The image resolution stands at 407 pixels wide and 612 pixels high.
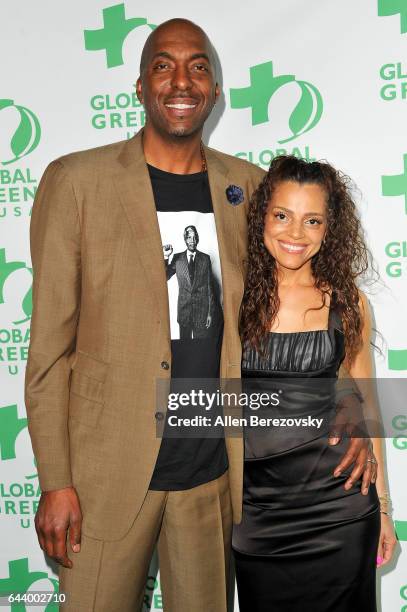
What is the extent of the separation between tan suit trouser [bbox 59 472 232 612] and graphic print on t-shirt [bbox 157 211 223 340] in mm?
486

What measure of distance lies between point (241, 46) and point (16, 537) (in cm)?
230

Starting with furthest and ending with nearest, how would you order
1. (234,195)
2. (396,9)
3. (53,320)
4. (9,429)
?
(9,429) < (396,9) < (234,195) < (53,320)

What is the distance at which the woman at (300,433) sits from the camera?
1867 millimetres

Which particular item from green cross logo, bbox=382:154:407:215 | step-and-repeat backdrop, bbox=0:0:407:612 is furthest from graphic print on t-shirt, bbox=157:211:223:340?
green cross logo, bbox=382:154:407:215

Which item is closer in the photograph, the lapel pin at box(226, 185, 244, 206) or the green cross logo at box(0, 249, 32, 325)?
the lapel pin at box(226, 185, 244, 206)

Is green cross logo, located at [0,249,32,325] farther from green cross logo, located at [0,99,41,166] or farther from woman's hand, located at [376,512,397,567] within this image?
woman's hand, located at [376,512,397,567]

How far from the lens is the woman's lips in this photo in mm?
1939

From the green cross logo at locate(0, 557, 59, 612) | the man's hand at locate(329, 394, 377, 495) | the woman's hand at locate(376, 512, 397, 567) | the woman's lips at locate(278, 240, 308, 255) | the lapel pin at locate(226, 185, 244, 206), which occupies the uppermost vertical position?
the lapel pin at locate(226, 185, 244, 206)

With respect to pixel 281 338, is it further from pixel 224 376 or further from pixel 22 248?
pixel 22 248

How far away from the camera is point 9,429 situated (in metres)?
2.75

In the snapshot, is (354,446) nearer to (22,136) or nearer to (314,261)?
(314,261)

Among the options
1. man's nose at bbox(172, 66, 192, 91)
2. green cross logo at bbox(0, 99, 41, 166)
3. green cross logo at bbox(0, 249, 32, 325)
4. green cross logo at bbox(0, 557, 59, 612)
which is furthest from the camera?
green cross logo at bbox(0, 557, 59, 612)

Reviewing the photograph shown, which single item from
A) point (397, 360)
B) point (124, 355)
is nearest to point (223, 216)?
point (124, 355)

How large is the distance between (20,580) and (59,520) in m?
1.31
